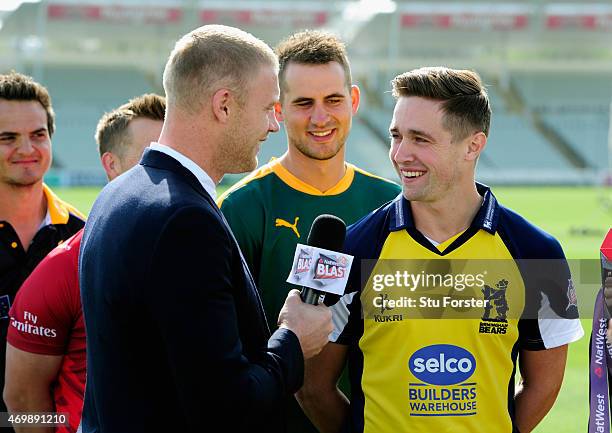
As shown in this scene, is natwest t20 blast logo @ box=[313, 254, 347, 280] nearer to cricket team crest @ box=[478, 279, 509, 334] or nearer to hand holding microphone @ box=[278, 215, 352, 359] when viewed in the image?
hand holding microphone @ box=[278, 215, 352, 359]

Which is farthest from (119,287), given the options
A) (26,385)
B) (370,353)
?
(26,385)

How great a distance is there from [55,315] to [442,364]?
152cm

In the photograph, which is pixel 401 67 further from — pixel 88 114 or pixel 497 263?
pixel 497 263

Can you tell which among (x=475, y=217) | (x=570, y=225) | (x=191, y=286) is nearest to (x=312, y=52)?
(x=475, y=217)

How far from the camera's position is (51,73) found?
4709 cm

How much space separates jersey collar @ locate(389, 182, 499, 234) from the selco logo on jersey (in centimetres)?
44

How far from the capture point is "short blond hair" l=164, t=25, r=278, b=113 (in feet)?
9.00

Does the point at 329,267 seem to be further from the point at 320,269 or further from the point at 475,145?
the point at 475,145

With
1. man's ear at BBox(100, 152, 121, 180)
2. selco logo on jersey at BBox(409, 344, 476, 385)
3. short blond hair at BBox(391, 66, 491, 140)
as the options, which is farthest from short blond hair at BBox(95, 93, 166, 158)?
selco logo on jersey at BBox(409, 344, 476, 385)

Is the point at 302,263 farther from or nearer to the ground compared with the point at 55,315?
farther from the ground

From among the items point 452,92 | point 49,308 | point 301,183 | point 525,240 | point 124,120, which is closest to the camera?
point 525,240

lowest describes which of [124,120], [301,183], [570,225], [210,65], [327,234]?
[327,234]

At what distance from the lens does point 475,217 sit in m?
3.26

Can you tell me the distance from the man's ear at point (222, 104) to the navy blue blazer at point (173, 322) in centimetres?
20
